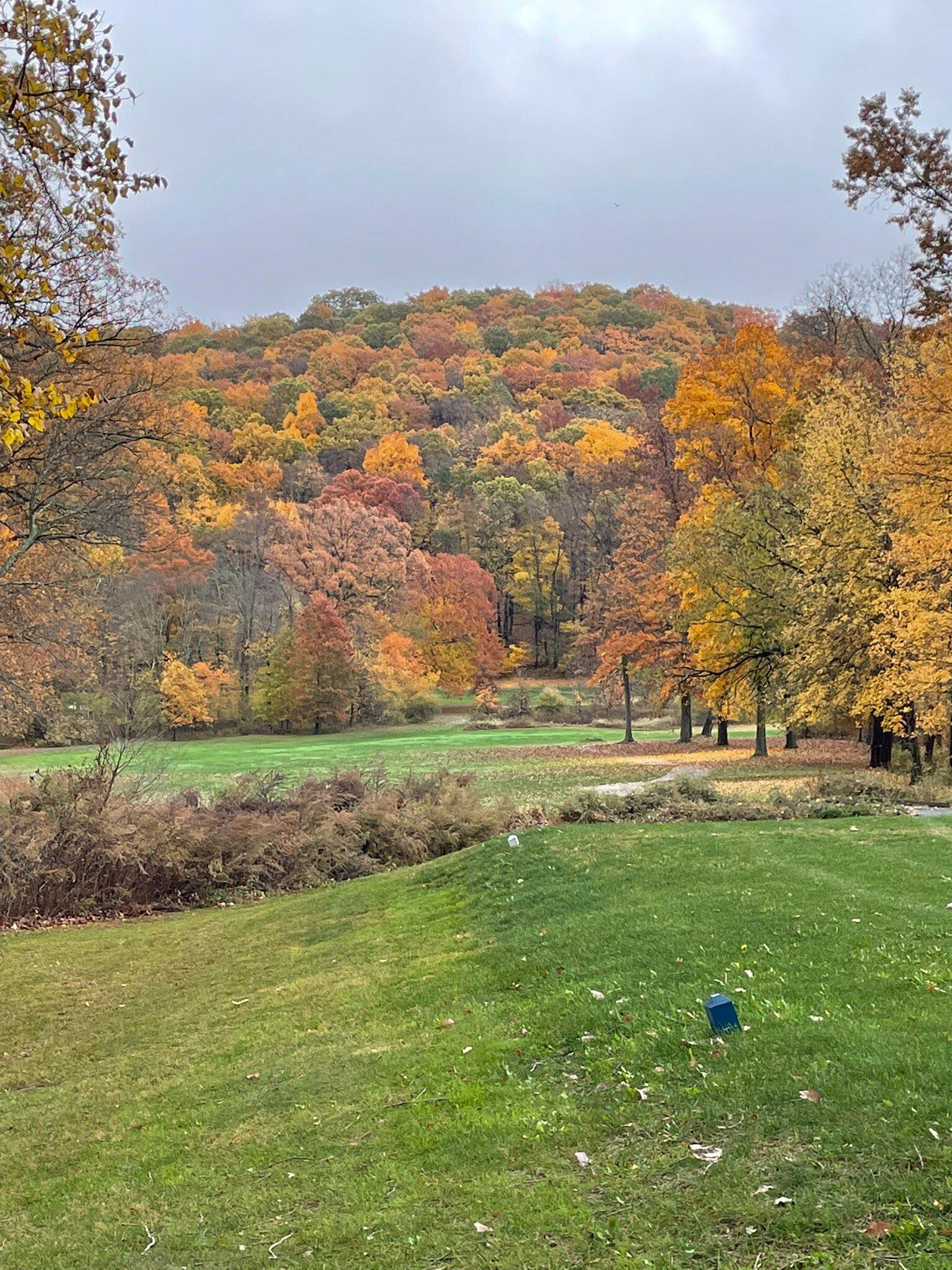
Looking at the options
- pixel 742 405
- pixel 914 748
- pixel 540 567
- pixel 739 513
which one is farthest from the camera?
pixel 540 567

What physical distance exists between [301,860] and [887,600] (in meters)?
13.6

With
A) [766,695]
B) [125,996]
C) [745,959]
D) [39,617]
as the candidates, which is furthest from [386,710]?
[745,959]

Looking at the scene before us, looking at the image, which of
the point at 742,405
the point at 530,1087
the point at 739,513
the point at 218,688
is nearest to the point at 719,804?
the point at 530,1087

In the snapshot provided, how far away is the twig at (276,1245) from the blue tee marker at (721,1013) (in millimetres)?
2371

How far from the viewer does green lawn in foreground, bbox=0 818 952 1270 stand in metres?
3.82

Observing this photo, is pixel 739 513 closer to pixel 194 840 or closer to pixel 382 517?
pixel 194 840

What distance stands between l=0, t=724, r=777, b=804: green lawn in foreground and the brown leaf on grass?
15.7m

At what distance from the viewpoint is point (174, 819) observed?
52.6ft

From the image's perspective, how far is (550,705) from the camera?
58.1 metres

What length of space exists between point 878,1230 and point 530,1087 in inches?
90.8

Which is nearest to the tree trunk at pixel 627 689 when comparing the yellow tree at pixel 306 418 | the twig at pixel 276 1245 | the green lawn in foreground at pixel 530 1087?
the green lawn in foreground at pixel 530 1087

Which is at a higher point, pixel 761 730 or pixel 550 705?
pixel 761 730

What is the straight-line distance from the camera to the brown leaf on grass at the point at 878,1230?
3.37 m

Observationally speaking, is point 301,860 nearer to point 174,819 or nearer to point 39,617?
point 174,819
